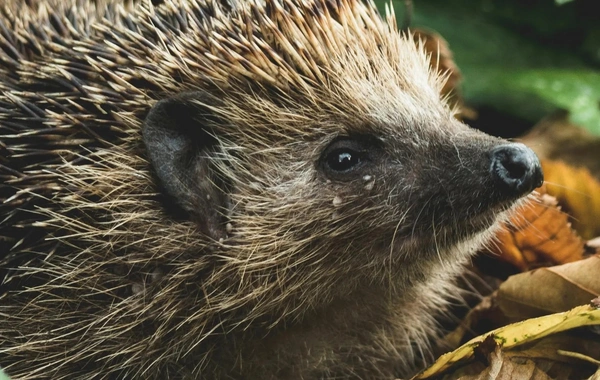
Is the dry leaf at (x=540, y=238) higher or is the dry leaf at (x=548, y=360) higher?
the dry leaf at (x=540, y=238)

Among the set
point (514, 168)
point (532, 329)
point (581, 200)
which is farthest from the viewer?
point (581, 200)

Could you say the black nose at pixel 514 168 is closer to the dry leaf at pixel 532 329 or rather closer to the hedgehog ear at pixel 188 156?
the dry leaf at pixel 532 329

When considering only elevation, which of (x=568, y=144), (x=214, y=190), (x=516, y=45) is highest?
(x=516, y=45)

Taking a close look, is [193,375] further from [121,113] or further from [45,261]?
[121,113]

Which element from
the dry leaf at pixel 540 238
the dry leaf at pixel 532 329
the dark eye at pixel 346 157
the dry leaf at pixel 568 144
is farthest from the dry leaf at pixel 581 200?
the dark eye at pixel 346 157

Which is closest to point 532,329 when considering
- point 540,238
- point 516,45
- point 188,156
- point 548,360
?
point 548,360

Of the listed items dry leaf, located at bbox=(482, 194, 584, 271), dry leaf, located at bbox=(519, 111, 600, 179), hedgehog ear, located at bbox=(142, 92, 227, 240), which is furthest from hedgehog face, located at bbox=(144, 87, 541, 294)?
dry leaf, located at bbox=(519, 111, 600, 179)

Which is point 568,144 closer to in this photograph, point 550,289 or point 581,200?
point 581,200
